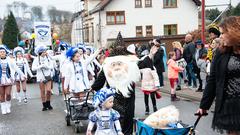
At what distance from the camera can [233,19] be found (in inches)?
192

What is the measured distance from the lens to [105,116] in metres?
6.07

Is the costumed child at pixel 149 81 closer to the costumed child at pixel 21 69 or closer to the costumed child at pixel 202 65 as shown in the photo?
the costumed child at pixel 202 65

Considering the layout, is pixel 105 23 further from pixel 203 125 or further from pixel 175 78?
pixel 203 125

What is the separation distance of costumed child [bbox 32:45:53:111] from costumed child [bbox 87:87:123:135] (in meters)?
6.44

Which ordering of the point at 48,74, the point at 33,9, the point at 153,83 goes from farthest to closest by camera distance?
the point at 33,9 < the point at 48,74 < the point at 153,83

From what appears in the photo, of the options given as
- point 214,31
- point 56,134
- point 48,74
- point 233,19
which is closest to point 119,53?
point 233,19

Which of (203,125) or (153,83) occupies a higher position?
(153,83)

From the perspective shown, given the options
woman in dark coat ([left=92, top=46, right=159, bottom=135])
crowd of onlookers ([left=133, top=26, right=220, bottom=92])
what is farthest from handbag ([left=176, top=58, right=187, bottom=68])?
woman in dark coat ([left=92, top=46, right=159, bottom=135])

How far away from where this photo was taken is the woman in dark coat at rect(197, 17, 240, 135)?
4771 mm

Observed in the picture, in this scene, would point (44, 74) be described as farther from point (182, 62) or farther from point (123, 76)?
point (123, 76)

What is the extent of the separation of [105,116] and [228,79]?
1.97 m

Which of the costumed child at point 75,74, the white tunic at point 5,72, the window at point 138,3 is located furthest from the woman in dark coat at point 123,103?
the window at point 138,3

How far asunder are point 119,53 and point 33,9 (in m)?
83.3

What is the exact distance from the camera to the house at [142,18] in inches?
1823
